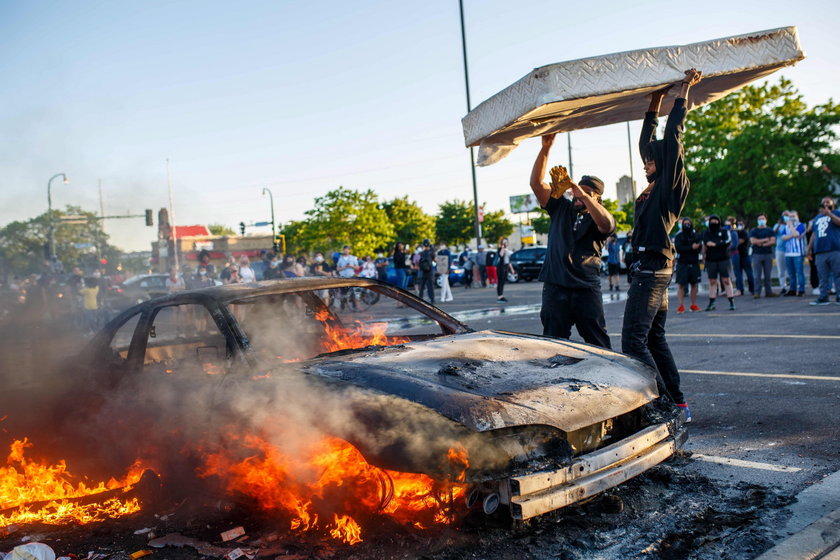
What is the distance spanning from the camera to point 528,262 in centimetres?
2723

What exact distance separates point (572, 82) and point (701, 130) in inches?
1628

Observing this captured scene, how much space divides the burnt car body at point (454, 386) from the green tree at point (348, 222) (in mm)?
45725

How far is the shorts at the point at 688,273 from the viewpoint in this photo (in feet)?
37.7

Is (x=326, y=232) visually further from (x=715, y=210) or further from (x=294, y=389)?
(x=294, y=389)

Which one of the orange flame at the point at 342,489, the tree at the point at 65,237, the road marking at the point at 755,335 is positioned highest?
the tree at the point at 65,237

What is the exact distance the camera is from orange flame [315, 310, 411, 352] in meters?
4.06

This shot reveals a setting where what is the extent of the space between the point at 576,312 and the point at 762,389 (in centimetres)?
195

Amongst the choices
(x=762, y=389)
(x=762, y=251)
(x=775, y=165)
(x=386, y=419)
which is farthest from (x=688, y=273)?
(x=775, y=165)

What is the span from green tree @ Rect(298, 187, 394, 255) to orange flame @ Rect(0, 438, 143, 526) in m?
45.9

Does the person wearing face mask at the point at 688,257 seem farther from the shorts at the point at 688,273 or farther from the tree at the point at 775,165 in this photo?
the tree at the point at 775,165

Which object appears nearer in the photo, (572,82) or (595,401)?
(595,401)

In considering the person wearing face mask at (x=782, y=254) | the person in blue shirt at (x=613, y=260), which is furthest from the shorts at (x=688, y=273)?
the person in blue shirt at (x=613, y=260)

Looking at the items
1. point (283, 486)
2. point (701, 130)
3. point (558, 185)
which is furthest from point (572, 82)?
point (701, 130)

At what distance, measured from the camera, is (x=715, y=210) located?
119 ft
